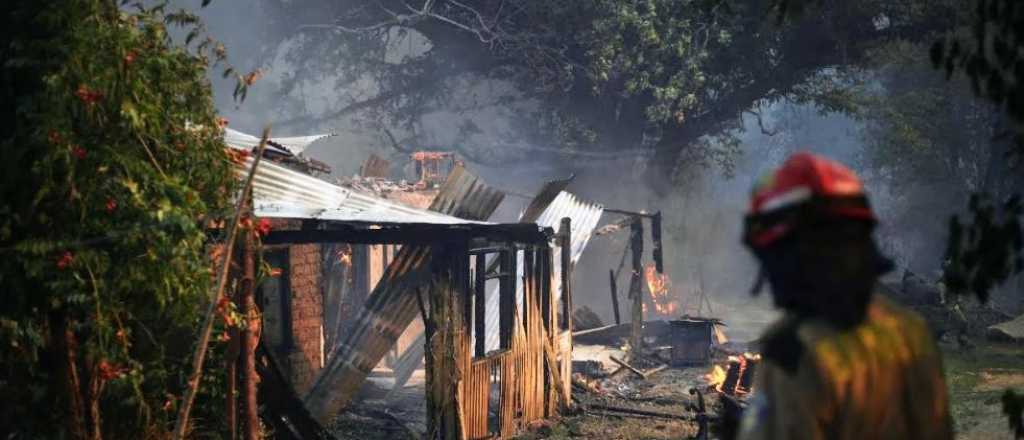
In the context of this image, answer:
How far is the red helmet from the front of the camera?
2527mm

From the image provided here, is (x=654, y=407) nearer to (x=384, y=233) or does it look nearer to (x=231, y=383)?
(x=384, y=233)

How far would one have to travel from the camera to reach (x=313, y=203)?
983 centimetres

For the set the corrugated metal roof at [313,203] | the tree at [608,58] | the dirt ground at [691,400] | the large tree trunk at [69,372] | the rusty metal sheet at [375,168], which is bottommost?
the dirt ground at [691,400]

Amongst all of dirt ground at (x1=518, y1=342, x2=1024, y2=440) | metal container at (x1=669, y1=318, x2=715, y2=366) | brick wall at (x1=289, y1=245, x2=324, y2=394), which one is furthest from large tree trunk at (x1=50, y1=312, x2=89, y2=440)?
metal container at (x1=669, y1=318, x2=715, y2=366)

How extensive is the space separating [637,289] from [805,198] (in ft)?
60.6

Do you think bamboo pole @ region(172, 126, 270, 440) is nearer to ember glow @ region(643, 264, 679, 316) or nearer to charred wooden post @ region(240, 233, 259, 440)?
charred wooden post @ region(240, 233, 259, 440)

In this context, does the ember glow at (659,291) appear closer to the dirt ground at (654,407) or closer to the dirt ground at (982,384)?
the dirt ground at (654,407)

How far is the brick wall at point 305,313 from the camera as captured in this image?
550 inches

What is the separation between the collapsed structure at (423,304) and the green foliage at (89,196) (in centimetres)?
226

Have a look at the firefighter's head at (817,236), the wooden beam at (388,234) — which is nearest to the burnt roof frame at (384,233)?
the wooden beam at (388,234)

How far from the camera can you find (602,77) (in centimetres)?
2669

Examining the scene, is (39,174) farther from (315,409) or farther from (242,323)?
(315,409)

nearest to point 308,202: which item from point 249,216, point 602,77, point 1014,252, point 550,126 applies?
point 249,216

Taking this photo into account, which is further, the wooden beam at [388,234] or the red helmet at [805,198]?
the wooden beam at [388,234]
